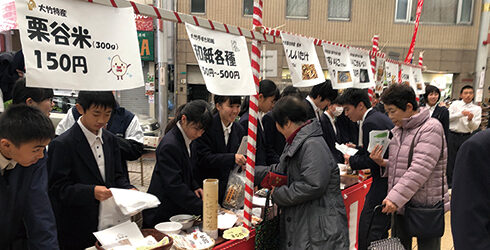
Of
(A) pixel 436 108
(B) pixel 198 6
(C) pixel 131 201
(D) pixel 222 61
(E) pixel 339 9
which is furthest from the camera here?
(B) pixel 198 6

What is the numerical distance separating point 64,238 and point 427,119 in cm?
291

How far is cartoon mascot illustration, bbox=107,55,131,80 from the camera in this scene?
1585mm

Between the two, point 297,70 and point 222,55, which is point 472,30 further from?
point 222,55

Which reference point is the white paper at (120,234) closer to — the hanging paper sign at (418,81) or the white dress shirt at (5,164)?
the white dress shirt at (5,164)

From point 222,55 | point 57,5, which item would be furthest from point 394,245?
point 57,5

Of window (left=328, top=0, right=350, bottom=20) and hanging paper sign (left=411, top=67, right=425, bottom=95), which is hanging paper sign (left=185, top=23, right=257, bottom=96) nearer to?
hanging paper sign (left=411, top=67, right=425, bottom=95)

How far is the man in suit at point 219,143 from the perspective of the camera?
9.69 feet

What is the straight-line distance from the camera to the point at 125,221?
85.1 inches

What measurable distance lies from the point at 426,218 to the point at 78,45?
274 centimetres

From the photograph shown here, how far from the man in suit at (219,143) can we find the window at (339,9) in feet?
36.0

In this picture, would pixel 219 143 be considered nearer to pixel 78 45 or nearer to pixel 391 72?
Result: pixel 78 45

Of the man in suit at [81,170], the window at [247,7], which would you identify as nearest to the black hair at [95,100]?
the man in suit at [81,170]

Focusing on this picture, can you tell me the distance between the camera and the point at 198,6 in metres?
13.0

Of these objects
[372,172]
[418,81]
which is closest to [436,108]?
[418,81]
